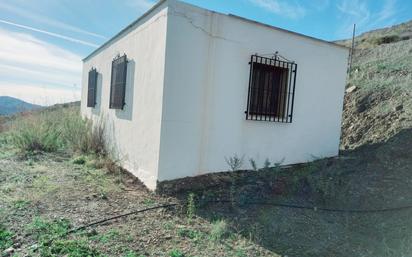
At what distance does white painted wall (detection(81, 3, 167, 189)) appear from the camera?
4461 millimetres

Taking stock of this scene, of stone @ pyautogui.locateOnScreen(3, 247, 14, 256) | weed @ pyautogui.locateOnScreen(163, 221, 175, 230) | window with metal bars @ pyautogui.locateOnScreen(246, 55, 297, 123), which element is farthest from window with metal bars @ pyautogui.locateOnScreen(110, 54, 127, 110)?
stone @ pyautogui.locateOnScreen(3, 247, 14, 256)

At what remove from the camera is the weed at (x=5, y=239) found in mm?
2922

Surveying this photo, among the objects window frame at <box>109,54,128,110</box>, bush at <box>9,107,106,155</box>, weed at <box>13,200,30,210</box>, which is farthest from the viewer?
bush at <box>9,107,106,155</box>

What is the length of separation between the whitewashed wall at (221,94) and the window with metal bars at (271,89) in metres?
0.14

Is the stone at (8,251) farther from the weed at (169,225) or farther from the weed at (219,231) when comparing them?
Result: the weed at (219,231)

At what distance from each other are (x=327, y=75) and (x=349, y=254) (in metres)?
3.97

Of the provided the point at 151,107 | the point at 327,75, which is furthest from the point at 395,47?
the point at 151,107

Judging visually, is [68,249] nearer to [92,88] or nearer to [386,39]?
[92,88]

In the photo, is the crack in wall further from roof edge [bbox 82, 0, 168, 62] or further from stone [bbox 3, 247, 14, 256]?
stone [bbox 3, 247, 14, 256]

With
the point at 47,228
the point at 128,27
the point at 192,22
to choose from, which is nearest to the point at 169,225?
the point at 47,228

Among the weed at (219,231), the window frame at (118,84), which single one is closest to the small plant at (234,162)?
the weed at (219,231)

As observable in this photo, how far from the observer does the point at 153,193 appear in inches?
172

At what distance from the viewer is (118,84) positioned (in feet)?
20.6

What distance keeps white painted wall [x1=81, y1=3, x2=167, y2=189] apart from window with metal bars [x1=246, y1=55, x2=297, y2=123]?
1540 millimetres
